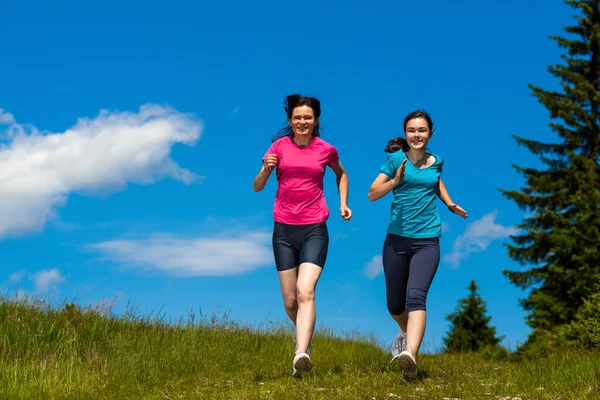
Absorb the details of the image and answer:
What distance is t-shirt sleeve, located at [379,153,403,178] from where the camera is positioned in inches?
294

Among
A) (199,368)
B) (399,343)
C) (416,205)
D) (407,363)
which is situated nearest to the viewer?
(407,363)

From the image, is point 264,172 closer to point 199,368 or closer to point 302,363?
point 302,363

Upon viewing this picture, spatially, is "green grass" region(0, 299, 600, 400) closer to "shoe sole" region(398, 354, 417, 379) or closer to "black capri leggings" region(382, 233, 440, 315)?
"shoe sole" region(398, 354, 417, 379)

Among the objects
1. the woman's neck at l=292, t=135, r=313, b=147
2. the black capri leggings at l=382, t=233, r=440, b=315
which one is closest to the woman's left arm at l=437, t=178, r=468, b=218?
the black capri leggings at l=382, t=233, r=440, b=315

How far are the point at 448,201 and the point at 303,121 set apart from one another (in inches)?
78.6

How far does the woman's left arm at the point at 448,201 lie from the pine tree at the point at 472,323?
19.0 meters

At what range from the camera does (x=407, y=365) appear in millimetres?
6840

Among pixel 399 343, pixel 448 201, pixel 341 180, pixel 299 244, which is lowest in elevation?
pixel 399 343

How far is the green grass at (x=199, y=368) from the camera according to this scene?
6793mm

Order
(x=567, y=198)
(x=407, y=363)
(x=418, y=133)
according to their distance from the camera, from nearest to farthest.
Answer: (x=407, y=363) < (x=418, y=133) < (x=567, y=198)

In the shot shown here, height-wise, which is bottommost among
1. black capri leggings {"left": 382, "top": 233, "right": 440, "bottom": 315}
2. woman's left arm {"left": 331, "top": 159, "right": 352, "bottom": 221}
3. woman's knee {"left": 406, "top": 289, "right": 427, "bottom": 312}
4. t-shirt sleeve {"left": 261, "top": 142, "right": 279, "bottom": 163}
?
woman's knee {"left": 406, "top": 289, "right": 427, "bottom": 312}

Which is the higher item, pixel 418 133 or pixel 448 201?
pixel 418 133

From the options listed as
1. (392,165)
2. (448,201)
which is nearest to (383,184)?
(392,165)

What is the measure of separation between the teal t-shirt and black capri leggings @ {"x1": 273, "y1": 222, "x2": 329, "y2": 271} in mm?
838
